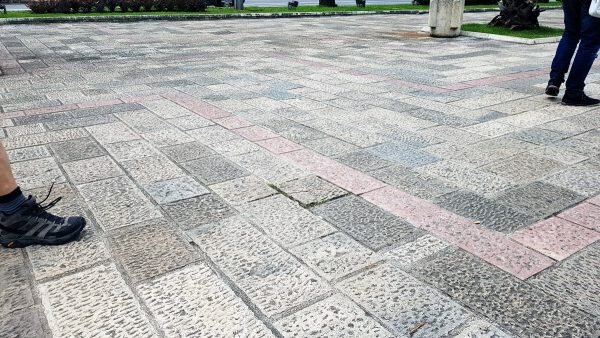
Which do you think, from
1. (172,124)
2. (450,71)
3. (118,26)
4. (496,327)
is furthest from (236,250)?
(118,26)

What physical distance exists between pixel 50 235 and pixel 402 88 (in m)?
4.93

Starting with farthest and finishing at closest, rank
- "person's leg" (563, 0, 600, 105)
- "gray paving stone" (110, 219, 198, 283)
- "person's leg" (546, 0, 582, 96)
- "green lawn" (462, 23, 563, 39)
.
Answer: "green lawn" (462, 23, 563, 39)
"person's leg" (546, 0, 582, 96)
"person's leg" (563, 0, 600, 105)
"gray paving stone" (110, 219, 198, 283)

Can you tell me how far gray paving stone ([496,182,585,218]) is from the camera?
3.08 meters

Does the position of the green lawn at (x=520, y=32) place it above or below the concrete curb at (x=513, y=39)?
above

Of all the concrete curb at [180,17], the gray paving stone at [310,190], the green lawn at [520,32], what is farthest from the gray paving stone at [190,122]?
the concrete curb at [180,17]

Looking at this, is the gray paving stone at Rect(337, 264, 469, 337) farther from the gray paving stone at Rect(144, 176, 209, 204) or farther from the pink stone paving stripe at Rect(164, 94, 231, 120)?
the pink stone paving stripe at Rect(164, 94, 231, 120)

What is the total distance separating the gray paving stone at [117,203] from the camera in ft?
9.61

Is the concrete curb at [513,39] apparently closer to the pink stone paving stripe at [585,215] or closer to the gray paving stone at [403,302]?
the pink stone paving stripe at [585,215]

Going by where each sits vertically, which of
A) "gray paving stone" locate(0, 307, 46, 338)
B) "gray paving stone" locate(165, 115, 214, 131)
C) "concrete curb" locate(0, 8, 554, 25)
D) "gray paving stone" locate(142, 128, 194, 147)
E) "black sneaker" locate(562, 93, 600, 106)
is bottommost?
"gray paving stone" locate(0, 307, 46, 338)

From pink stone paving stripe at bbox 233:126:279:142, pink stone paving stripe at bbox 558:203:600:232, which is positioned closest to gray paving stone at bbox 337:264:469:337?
pink stone paving stripe at bbox 558:203:600:232

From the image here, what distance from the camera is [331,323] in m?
2.05

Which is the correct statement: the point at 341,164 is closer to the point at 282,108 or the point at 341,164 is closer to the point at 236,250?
the point at 236,250

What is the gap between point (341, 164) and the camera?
3830mm

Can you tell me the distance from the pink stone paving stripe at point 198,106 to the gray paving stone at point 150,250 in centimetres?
247
